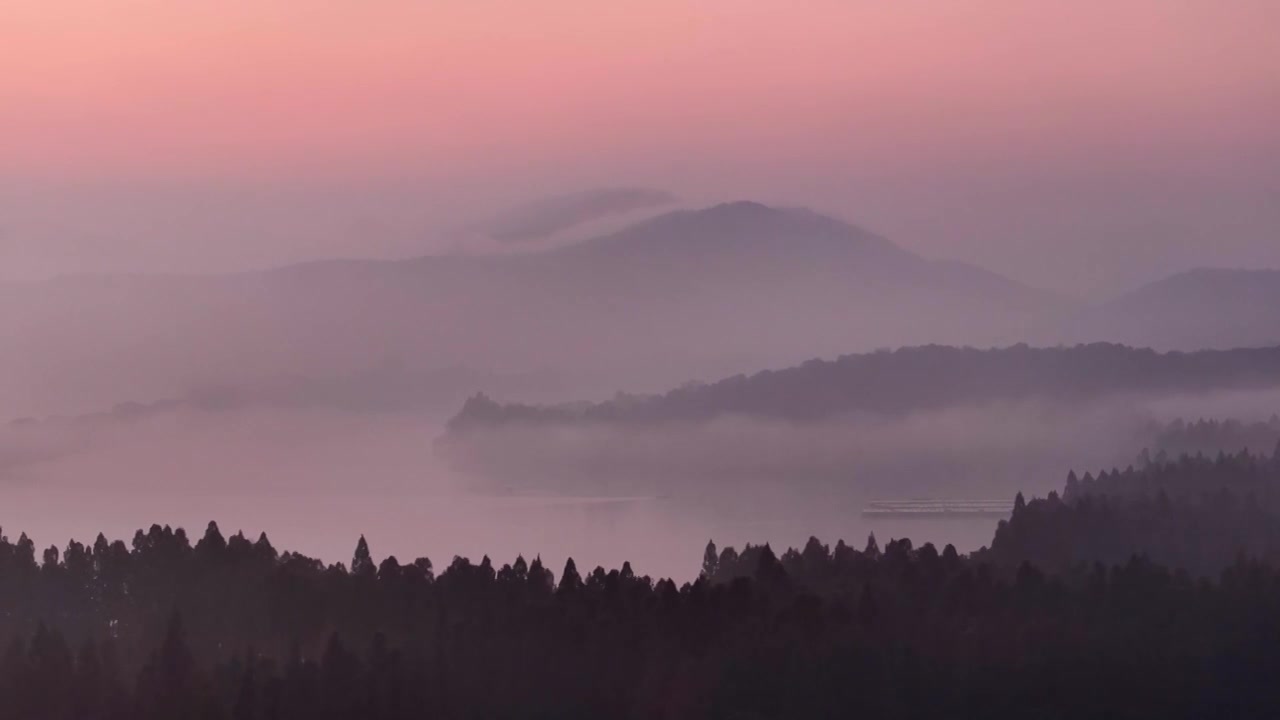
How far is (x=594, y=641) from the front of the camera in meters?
51.3

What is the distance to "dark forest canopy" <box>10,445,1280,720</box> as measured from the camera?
4772 centimetres

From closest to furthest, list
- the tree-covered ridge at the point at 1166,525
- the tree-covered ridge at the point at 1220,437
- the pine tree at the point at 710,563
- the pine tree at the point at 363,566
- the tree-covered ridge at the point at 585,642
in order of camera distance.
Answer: the tree-covered ridge at the point at 585,642 < the pine tree at the point at 363,566 < the tree-covered ridge at the point at 1166,525 < the pine tree at the point at 710,563 < the tree-covered ridge at the point at 1220,437

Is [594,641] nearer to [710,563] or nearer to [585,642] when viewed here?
[585,642]

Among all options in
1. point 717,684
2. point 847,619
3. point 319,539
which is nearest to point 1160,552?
point 847,619

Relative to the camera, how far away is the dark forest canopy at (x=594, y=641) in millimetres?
47719

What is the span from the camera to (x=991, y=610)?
57.0m

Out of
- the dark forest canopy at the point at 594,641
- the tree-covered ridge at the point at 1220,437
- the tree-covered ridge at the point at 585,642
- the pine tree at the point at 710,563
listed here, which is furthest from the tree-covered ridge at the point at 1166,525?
the tree-covered ridge at the point at 1220,437

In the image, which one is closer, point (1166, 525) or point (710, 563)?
point (710, 563)

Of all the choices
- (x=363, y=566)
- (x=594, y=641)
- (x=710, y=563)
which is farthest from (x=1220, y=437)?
(x=594, y=641)

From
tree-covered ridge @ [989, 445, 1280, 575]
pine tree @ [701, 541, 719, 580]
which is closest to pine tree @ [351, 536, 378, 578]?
pine tree @ [701, 541, 719, 580]

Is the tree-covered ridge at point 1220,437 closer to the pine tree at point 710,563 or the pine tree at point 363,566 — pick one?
the pine tree at point 710,563

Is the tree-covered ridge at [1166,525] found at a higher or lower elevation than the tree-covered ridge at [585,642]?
higher

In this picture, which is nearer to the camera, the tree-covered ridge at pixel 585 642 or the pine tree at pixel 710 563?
the tree-covered ridge at pixel 585 642

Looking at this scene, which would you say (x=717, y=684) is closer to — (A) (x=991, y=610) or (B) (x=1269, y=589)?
(A) (x=991, y=610)
